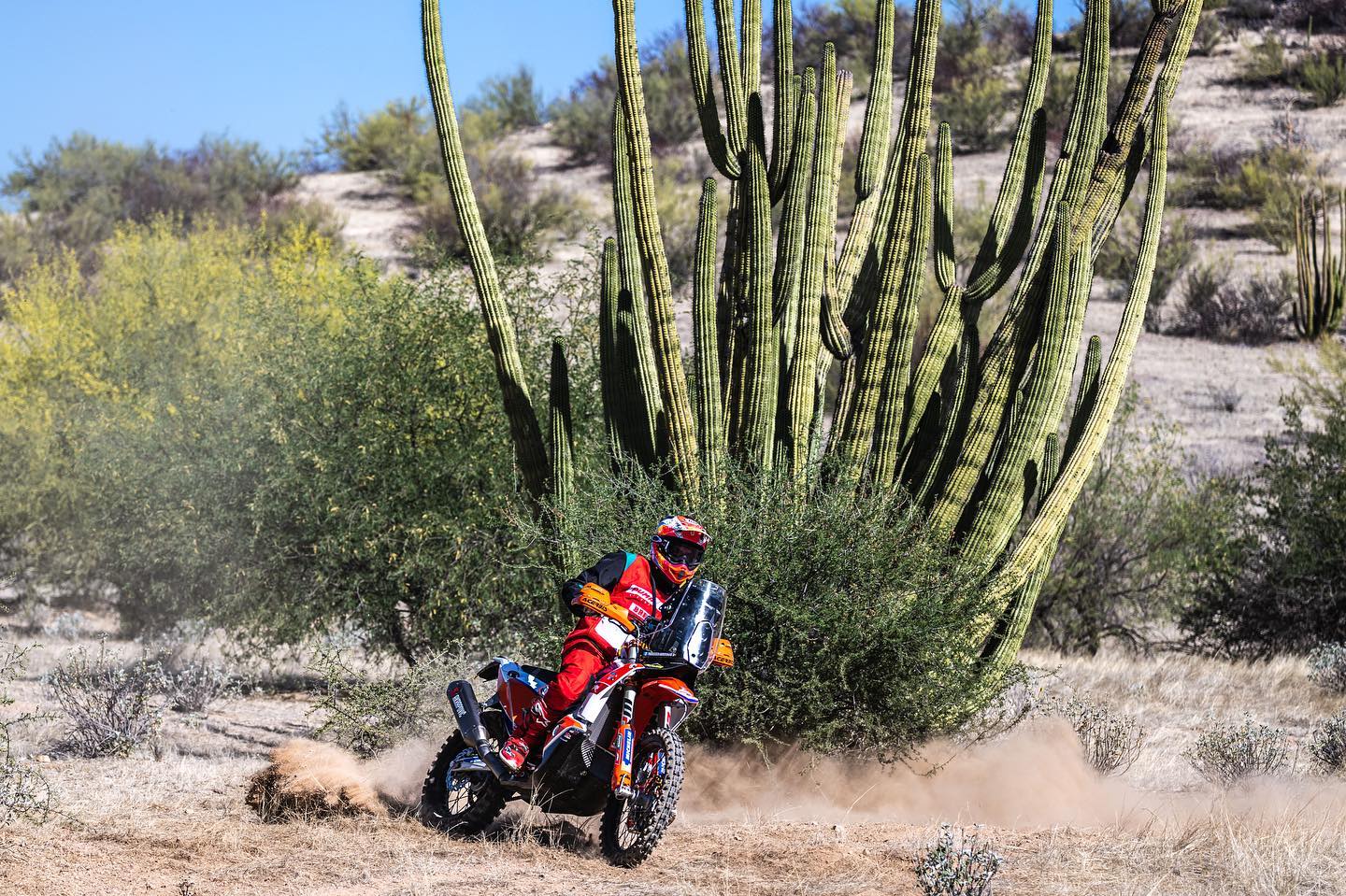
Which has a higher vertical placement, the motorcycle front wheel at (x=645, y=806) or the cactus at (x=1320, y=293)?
the motorcycle front wheel at (x=645, y=806)

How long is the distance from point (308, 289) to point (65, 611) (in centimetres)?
585

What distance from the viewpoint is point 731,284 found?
1079 centimetres

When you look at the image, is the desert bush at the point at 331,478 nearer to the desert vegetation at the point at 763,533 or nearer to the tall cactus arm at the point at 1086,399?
the desert vegetation at the point at 763,533

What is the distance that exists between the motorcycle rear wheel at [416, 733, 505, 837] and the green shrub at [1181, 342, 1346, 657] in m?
11.8

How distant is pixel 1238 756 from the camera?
9.92 metres

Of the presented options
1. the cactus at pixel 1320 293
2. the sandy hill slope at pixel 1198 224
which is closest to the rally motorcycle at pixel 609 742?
the sandy hill slope at pixel 1198 224

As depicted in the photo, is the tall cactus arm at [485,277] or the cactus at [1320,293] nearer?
the tall cactus arm at [485,277]

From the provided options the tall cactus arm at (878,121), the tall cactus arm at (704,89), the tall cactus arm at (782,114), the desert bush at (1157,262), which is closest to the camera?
the tall cactus arm at (704,89)

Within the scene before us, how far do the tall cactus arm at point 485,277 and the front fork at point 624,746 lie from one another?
3.55 meters

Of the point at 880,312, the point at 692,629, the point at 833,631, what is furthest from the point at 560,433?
the point at 692,629

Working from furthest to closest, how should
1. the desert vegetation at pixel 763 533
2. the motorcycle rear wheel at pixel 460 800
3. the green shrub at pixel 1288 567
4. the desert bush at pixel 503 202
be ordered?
the desert bush at pixel 503 202 < the green shrub at pixel 1288 567 < the desert vegetation at pixel 763 533 < the motorcycle rear wheel at pixel 460 800

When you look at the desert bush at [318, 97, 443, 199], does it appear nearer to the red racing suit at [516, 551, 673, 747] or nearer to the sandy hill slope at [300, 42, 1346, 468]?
the sandy hill slope at [300, 42, 1346, 468]

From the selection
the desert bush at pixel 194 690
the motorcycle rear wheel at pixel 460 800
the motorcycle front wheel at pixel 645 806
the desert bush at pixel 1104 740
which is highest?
the motorcycle front wheel at pixel 645 806

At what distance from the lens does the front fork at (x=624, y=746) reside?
270 inches
